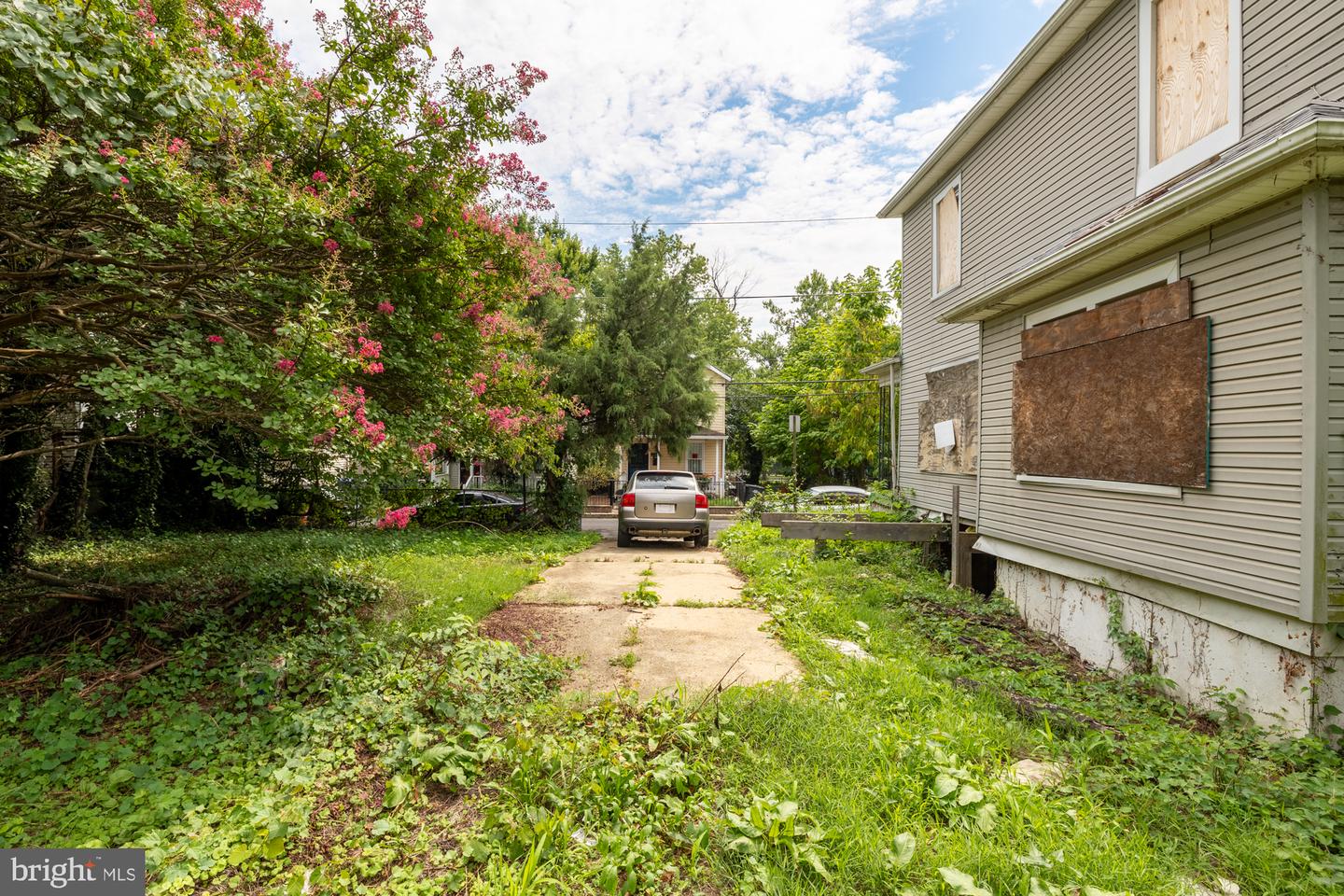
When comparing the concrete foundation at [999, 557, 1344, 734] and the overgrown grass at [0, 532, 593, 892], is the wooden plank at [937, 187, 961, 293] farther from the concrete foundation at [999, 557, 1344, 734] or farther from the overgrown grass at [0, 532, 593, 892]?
the overgrown grass at [0, 532, 593, 892]

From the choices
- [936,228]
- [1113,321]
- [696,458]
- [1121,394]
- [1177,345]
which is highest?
[936,228]

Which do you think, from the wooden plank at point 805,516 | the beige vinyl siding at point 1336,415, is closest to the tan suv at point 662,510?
the wooden plank at point 805,516

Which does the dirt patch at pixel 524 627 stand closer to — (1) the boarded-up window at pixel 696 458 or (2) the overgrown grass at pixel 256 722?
(2) the overgrown grass at pixel 256 722

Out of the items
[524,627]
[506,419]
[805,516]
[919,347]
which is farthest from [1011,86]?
[524,627]

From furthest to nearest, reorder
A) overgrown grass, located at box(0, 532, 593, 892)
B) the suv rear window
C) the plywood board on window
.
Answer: the suv rear window → the plywood board on window → overgrown grass, located at box(0, 532, 593, 892)

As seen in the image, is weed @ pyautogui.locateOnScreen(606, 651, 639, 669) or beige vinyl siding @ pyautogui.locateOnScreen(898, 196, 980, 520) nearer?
weed @ pyautogui.locateOnScreen(606, 651, 639, 669)

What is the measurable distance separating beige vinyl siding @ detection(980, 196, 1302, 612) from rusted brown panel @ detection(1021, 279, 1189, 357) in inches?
6.8

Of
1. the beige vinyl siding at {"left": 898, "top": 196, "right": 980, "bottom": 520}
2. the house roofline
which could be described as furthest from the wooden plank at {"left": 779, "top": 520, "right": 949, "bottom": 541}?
the house roofline

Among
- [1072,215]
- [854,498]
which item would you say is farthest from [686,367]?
[1072,215]

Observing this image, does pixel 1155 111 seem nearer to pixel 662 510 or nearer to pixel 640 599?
pixel 640 599

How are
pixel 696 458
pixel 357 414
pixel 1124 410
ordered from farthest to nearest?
pixel 696 458
pixel 1124 410
pixel 357 414

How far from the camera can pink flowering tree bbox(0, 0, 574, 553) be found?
342cm

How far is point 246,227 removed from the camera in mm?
3695

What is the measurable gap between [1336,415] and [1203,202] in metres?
1.56
